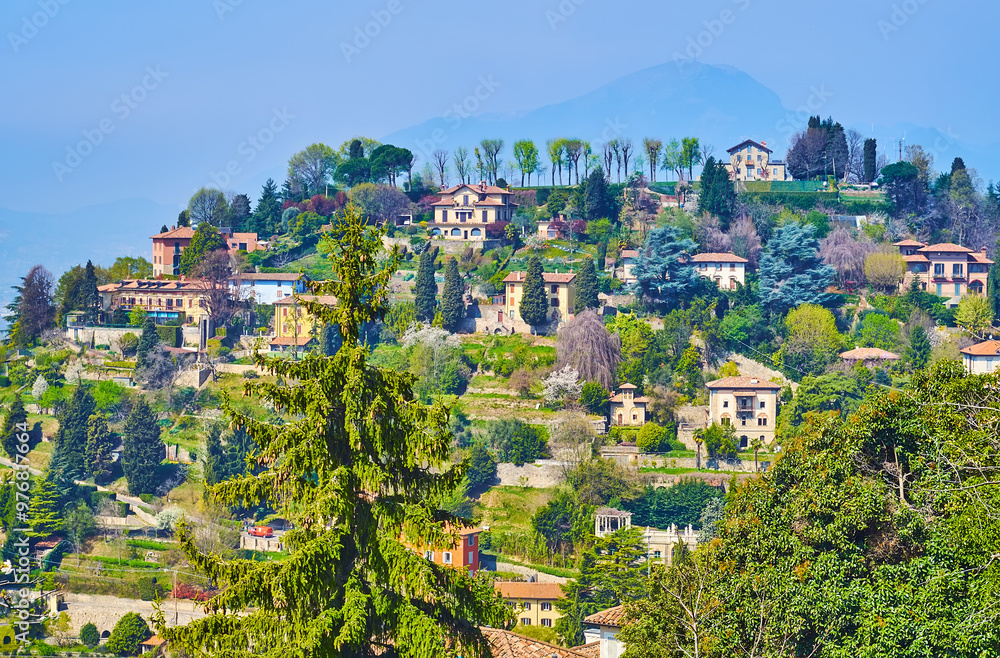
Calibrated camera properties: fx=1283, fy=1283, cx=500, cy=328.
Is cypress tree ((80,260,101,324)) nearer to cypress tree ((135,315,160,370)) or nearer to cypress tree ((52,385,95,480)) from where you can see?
cypress tree ((135,315,160,370))

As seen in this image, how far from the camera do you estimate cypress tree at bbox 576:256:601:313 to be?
70500 millimetres

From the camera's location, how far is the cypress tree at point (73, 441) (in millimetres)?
64625

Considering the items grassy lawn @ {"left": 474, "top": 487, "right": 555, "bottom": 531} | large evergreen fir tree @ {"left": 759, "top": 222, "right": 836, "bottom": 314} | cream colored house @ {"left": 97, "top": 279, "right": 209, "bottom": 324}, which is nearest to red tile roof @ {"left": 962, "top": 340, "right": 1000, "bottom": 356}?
large evergreen fir tree @ {"left": 759, "top": 222, "right": 836, "bottom": 314}

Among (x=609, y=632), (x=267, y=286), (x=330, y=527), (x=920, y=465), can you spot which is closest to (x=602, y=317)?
(x=267, y=286)

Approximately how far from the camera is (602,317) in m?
70.1

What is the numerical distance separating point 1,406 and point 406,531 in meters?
63.7

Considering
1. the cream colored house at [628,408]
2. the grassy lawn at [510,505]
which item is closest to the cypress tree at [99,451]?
the grassy lawn at [510,505]

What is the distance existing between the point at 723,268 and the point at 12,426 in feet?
132

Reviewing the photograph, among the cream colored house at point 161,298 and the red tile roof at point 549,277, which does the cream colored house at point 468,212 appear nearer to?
the red tile roof at point 549,277

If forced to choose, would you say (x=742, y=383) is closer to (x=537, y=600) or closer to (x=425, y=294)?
A: (x=537, y=600)

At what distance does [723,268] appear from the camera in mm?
73750

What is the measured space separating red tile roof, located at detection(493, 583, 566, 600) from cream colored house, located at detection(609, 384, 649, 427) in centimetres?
1515

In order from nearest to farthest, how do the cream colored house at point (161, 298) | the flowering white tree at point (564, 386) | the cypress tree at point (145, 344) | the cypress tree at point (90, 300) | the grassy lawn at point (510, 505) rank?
the grassy lawn at point (510, 505) < the flowering white tree at point (564, 386) < the cypress tree at point (145, 344) < the cream colored house at point (161, 298) < the cypress tree at point (90, 300)

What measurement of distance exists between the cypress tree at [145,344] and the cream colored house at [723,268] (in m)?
31.1
